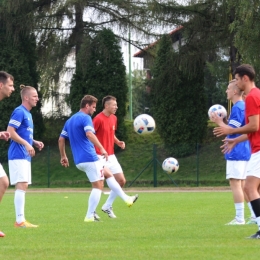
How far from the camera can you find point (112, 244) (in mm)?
8828

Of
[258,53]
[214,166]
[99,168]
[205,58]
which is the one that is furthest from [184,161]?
[99,168]

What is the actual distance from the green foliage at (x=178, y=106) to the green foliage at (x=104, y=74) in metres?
1.92

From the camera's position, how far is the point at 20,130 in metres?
11.8

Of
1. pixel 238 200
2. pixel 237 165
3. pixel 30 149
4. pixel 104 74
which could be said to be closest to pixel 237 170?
pixel 237 165

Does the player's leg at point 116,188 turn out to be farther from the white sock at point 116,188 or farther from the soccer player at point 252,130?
the soccer player at point 252,130

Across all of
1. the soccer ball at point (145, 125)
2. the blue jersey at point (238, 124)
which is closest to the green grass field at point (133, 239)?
the blue jersey at point (238, 124)

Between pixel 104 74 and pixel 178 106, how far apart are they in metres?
4.35

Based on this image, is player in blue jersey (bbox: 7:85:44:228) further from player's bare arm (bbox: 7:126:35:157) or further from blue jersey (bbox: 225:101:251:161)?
blue jersey (bbox: 225:101:251:161)

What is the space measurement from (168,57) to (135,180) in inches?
269

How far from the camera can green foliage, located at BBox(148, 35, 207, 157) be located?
125ft

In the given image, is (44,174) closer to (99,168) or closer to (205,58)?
(205,58)

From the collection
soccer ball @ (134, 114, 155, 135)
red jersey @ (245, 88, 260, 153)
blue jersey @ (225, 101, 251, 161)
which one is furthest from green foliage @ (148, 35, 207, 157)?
red jersey @ (245, 88, 260, 153)

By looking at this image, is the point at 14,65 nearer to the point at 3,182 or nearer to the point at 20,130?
the point at 20,130

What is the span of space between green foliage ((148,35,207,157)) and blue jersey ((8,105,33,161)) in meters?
26.2
